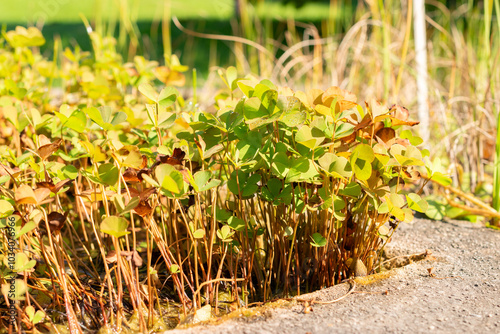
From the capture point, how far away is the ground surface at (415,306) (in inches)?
37.7

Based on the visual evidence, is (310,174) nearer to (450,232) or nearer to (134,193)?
(134,193)

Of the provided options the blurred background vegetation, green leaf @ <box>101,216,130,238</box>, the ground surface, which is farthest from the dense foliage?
the blurred background vegetation

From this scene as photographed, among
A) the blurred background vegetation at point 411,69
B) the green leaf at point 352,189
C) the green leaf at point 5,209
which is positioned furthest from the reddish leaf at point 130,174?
the blurred background vegetation at point 411,69

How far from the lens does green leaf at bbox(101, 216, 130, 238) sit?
876 millimetres

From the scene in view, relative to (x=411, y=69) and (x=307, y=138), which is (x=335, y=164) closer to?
(x=307, y=138)

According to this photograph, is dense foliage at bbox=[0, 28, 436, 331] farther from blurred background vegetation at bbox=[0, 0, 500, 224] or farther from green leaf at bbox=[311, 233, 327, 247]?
blurred background vegetation at bbox=[0, 0, 500, 224]

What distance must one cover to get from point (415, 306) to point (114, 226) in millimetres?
689

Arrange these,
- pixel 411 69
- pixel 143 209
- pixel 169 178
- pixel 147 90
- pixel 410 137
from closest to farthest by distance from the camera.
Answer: pixel 169 178 → pixel 143 209 → pixel 147 90 → pixel 410 137 → pixel 411 69

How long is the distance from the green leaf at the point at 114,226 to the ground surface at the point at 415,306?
0.81 ft

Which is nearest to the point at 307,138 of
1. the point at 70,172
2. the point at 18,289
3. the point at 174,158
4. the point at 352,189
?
the point at 352,189

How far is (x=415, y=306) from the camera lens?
3.41 ft

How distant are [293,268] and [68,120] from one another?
702 mm

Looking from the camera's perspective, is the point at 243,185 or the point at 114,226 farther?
the point at 243,185

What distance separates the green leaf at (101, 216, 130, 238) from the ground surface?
0.81 feet
